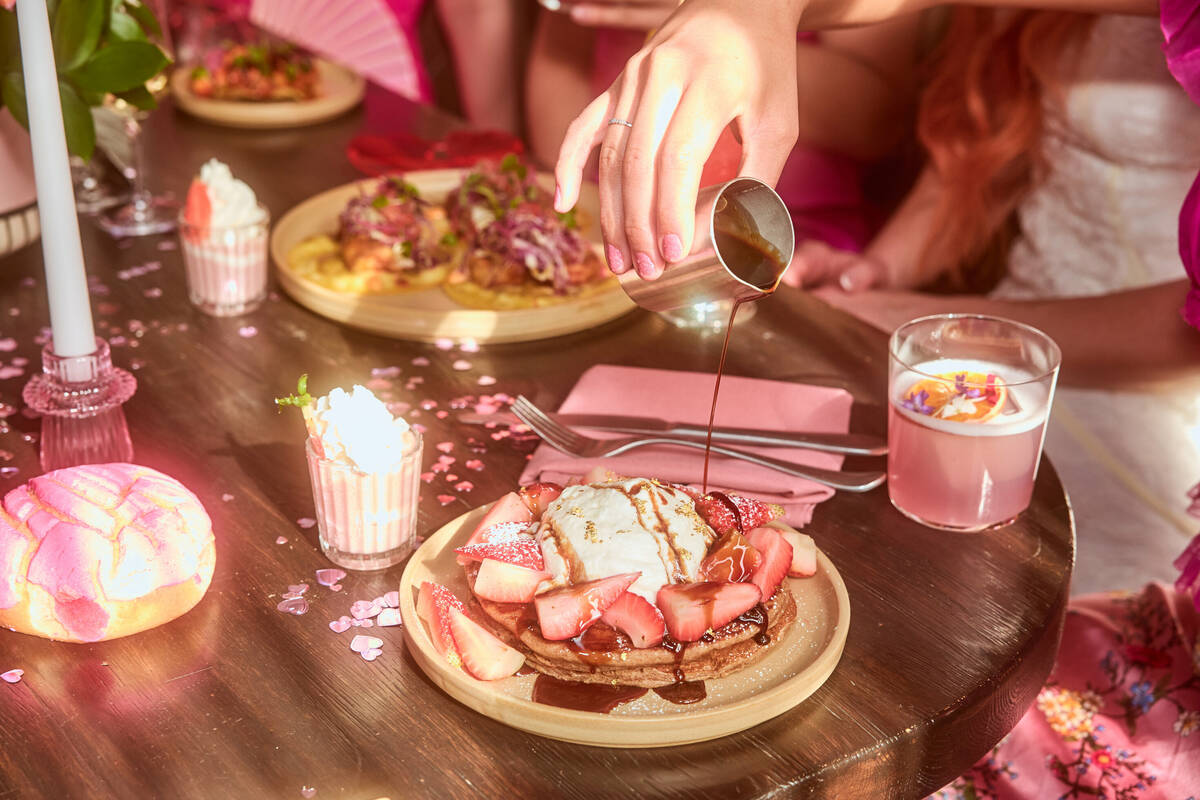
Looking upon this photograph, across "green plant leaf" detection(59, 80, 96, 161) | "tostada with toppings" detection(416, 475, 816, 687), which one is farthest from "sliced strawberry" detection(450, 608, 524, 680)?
"green plant leaf" detection(59, 80, 96, 161)

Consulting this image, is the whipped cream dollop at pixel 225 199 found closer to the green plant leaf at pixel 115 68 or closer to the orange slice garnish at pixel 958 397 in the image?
the green plant leaf at pixel 115 68

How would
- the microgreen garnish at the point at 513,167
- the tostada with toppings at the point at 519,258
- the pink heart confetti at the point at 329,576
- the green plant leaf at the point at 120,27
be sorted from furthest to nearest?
the microgreen garnish at the point at 513,167 → the tostada with toppings at the point at 519,258 → the green plant leaf at the point at 120,27 → the pink heart confetti at the point at 329,576

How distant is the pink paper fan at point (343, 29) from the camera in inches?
129

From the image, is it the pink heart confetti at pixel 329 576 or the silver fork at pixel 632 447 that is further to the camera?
the silver fork at pixel 632 447

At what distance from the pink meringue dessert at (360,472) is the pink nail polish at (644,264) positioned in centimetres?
25

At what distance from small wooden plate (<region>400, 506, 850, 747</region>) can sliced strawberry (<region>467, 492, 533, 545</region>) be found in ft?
0.19

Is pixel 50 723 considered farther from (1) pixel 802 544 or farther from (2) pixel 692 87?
(2) pixel 692 87

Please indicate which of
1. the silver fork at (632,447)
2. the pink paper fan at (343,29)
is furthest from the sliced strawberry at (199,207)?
the pink paper fan at (343,29)

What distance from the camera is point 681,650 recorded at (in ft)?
3.03

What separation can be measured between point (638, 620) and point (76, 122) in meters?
0.99

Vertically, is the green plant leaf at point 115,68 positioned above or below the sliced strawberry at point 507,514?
above

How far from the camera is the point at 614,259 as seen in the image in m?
1.09

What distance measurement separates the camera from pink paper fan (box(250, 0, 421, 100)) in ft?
10.7

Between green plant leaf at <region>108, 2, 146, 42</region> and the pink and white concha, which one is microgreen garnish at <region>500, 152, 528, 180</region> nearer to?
green plant leaf at <region>108, 2, 146, 42</region>
